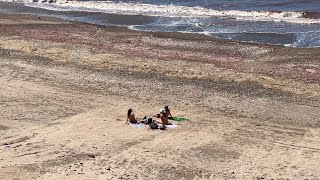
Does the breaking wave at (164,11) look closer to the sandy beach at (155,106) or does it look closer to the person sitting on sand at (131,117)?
the sandy beach at (155,106)

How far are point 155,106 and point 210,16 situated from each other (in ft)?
72.0

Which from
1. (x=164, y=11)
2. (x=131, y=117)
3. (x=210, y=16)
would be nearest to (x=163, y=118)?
(x=131, y=117)

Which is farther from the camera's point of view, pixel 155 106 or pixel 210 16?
pixel 210 16

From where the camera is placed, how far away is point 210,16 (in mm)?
43062

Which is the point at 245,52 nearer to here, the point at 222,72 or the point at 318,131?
the point at 222,72

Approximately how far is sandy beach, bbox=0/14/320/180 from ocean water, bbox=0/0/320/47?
3113mm

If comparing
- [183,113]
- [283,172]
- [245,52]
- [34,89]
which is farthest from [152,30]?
[283,172]

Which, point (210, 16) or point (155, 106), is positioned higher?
point (210, 16)

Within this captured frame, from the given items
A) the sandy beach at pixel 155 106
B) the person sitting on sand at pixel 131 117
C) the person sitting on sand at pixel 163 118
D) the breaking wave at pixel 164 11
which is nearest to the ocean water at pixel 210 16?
the breaking wave at pixel 164 11

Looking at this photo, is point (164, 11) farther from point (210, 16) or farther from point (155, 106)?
point (155, 106)

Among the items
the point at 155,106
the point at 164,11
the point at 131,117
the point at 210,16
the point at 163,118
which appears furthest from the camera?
the point at 164,11

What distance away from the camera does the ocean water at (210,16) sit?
35844 mm

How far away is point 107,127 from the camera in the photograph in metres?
20.0

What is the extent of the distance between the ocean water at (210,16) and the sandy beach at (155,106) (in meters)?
3.11
